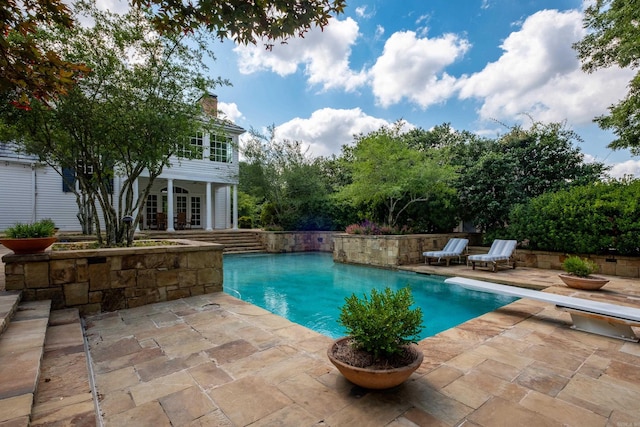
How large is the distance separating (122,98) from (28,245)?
2489mm

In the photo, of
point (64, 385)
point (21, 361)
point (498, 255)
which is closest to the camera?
point (64, 385)

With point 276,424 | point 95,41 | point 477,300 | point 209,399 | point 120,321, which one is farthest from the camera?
point 477,300

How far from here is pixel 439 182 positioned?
31.4 ft

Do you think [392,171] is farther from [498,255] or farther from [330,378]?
[330,378]

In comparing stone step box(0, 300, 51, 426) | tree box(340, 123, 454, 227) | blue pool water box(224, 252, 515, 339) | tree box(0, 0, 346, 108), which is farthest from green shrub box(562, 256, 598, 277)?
stone step box(0, 300, 51, 426)

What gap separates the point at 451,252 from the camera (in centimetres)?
876

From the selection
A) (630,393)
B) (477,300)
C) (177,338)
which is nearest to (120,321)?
(177,338)

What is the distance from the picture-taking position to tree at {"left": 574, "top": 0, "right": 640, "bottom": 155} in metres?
6.78

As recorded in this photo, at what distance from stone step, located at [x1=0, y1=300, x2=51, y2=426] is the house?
344 cm

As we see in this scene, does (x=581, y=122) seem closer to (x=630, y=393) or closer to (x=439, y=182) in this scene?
(x=439, y=182)

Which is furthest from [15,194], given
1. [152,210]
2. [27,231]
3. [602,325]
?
[602,325]

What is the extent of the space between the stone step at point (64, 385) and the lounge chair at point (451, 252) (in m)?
8.05

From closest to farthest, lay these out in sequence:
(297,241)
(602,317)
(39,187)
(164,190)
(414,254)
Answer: (602,317), (414,254), (39,187), (297,241), (164,190)

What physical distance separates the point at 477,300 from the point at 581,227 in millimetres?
3622
